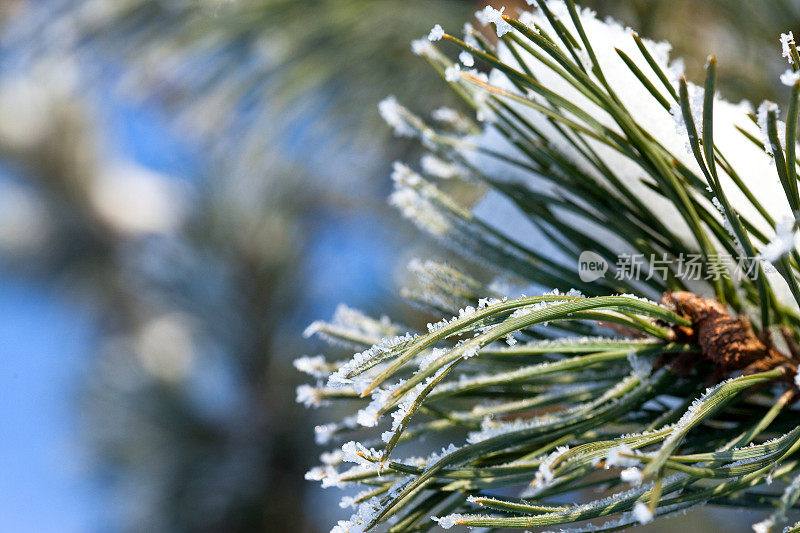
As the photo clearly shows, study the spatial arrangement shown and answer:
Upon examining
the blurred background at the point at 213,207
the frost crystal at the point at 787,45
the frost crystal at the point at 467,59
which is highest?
the blurred background at the point at 213,207

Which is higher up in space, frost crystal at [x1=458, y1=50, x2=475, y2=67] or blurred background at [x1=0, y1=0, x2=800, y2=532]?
blurred background at [x1=0, y1=0, x2=800, y2=532]

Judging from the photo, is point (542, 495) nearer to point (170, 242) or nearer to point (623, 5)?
point (623, 5)

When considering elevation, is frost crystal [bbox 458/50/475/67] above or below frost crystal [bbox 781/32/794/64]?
above

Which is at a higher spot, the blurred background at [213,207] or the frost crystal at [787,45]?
the blurred background at [213,207]

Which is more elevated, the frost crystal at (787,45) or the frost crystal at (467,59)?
the frost crystal at (467,59)

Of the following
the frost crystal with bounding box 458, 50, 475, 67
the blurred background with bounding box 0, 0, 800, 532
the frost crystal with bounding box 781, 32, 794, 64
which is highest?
the blurred background with bounding box 0, 0, 800, 532

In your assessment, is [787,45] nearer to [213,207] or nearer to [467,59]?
[467,59]

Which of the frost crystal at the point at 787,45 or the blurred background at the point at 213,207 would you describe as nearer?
the frost crystal at the point at 787,45

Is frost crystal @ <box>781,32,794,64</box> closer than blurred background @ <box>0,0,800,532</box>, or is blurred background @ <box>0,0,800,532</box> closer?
frost crystal @ <box>781,32,794,64</box>

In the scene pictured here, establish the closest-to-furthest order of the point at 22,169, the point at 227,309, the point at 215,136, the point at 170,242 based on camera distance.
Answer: the point at 215,136
the point at 227,309
the point at 170,242
the point at 22,169

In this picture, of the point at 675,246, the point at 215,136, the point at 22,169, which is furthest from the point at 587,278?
the point at 22,169

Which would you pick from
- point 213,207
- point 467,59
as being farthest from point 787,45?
point 213,207
